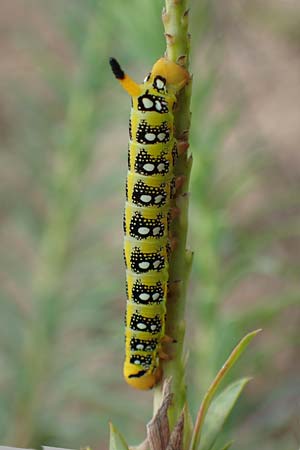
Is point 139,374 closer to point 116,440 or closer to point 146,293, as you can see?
point 146,293

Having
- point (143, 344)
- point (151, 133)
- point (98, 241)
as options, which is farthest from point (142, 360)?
point (98, 241)

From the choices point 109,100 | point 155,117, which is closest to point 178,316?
point 155,117

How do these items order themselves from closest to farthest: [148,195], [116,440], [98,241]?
[116,440], [148,195], [98,241]

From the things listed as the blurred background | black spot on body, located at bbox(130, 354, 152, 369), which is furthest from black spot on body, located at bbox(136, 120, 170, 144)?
the blurred background

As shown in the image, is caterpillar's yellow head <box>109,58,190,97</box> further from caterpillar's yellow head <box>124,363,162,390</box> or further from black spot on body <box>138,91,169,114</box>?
caterpillar's yellow head <box>124,363,162,390</box>

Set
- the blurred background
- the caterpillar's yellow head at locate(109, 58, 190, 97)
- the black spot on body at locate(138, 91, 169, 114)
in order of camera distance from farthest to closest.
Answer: the blurred background
the black spot on body at locate(138, 91, 169, 114)
the caterpillar's yellow head at locate(109, 58, 190, 97)

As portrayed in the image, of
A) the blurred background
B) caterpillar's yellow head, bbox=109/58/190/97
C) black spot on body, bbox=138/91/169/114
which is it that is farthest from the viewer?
the blurred background
